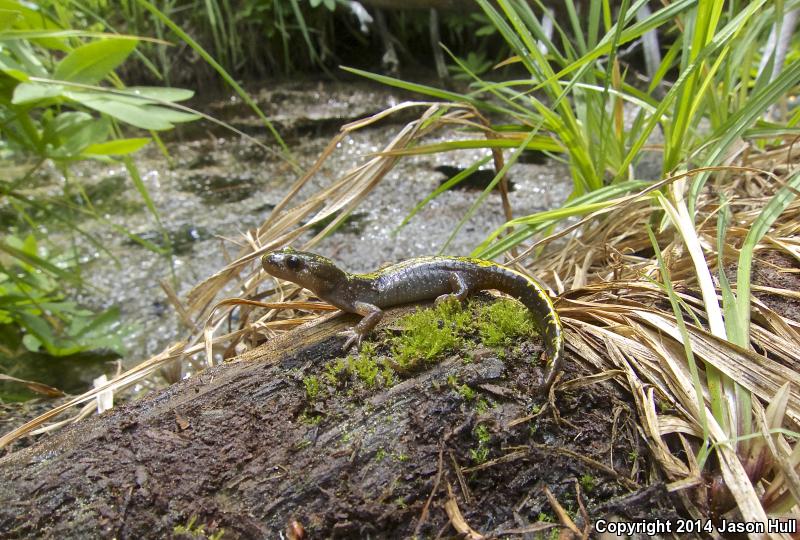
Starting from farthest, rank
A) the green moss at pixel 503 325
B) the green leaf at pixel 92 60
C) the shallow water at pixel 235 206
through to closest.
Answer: the shallow water at pixel 235 206 < the green leaf at pixel 92 60 < the green moss at pixel 503 325

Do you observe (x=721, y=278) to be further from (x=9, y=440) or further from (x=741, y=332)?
(x=9, y=440)

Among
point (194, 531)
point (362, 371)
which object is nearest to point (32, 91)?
→ point (362, 371)

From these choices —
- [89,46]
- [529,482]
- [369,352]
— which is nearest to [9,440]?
[369,352]

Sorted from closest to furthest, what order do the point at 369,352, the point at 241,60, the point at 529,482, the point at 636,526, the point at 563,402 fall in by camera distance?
the point at 636,526
the point at 529,482
the point at 563,402
the point at 369,352
the point at 241,60

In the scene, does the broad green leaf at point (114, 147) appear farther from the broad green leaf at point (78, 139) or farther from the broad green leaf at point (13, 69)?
the broad green leaf at point (13, 69)

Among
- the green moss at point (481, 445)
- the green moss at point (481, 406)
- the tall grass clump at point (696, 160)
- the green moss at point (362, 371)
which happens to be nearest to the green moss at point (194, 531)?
the green moss at point (362, 371)

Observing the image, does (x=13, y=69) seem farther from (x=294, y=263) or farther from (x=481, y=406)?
(x=481, y=406)

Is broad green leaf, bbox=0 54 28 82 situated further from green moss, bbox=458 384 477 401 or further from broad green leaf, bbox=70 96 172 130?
green moss, bbox=458 384 477 401
